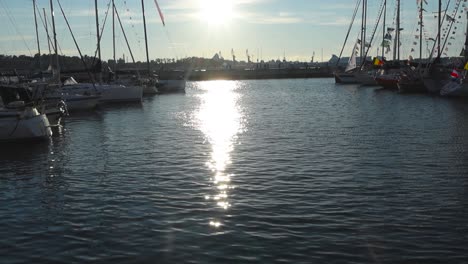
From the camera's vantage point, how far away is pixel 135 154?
2547cm

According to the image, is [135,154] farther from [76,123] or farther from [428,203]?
[76,123]

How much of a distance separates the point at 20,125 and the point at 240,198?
17.4 meters

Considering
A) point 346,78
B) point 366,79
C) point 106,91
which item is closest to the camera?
point 106,91

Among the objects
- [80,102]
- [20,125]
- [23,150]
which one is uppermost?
[20,125]

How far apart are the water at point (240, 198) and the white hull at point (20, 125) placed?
755 millimetres

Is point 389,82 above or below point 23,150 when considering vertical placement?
above

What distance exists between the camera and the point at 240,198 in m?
16.4

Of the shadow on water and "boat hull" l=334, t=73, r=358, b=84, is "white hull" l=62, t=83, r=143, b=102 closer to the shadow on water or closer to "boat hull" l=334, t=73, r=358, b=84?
the shadow on water

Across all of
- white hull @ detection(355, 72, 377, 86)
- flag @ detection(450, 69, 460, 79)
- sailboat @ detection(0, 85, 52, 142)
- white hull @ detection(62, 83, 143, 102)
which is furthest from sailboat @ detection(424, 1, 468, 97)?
sailboat @ detection(0, 85, 52, 142)

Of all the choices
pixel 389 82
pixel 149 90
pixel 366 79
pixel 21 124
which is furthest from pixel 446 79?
pixel 21 124

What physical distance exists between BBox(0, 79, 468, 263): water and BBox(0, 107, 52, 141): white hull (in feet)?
2.48

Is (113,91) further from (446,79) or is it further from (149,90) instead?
(446,79)

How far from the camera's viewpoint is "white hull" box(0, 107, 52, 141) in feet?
93.7

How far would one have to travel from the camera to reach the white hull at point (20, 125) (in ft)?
93.7
